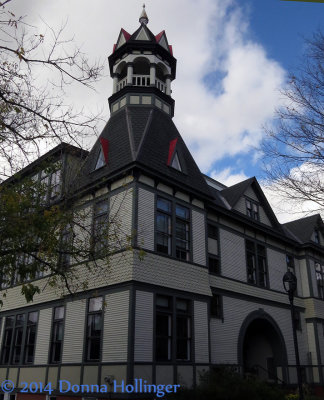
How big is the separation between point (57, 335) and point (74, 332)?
5.33 feet

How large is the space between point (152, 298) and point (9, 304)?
33.2 feet

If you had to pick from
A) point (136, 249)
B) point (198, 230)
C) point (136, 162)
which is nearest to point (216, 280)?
point (198, 230)

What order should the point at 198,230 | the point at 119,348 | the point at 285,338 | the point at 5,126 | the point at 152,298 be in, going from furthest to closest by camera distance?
the point at 285,338 → the point at 198,230 → the point at 152,298 → the point at 119,348 → the point at 5,126

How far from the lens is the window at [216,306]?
2006cm

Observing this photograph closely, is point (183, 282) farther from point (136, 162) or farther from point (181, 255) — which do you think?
point (136, 162)

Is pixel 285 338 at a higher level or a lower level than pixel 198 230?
lower

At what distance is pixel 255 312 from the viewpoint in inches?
888

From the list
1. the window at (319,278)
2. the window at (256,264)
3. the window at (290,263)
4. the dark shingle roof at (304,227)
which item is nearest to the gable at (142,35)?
the window at (256,264)

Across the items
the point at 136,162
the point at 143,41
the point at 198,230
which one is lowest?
the point at 198,230

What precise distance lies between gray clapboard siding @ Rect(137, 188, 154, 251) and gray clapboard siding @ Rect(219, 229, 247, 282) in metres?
5.73

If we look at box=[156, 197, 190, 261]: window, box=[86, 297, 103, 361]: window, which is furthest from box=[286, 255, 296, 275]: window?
box=[86, 297, 103, 361]: window

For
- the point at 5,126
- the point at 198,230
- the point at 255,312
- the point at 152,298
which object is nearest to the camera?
the point at 5,126

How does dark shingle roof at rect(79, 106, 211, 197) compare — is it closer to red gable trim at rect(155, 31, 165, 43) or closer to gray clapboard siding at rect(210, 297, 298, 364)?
red gable trim at rect(155, 31, 165, 43)

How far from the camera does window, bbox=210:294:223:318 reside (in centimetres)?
2006
